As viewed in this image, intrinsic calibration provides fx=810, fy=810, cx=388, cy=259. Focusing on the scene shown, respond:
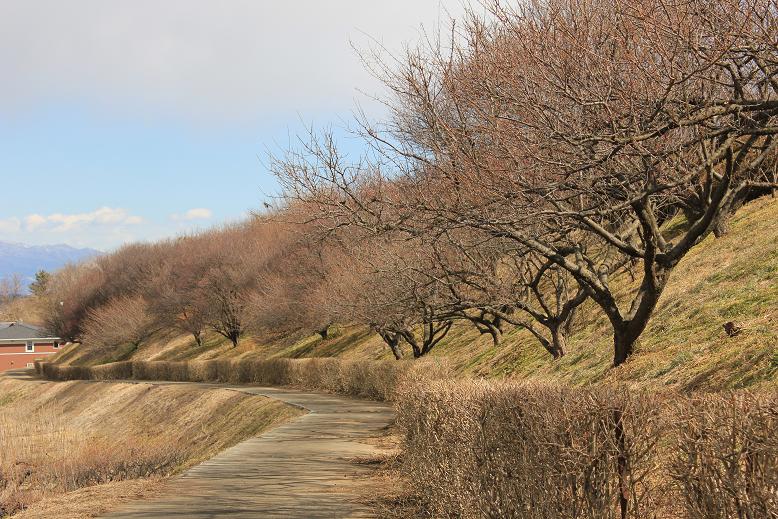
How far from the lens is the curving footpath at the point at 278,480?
9.45 m

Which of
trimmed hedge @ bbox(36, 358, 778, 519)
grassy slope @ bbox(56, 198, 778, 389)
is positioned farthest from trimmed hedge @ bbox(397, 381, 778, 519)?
grassy slope @ bbox(56, 198, 778, 389)

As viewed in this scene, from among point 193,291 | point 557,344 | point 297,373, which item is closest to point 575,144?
point 557,344

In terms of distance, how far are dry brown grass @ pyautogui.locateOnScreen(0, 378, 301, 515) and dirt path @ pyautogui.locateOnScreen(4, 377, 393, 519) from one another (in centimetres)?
118

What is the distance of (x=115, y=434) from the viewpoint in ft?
115

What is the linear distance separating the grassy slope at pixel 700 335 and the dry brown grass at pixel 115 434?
24.6 ft

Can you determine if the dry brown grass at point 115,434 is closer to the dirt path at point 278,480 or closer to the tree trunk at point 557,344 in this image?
the dirt path at point 278,480

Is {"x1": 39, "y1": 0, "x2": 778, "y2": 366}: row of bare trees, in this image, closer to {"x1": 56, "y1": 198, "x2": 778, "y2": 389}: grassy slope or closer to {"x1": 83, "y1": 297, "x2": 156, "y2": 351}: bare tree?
{"x1": 56, "y1": 198, "x2": 778, "y2": 389}: grassy slope

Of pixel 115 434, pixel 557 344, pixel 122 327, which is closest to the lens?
pixel 557 344

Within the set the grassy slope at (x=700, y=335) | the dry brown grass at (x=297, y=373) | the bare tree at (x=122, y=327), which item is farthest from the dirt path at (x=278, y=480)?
the bare tree at (x=122, y=327)

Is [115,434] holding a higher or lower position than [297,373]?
lower

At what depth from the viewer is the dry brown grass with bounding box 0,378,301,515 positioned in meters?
16.1

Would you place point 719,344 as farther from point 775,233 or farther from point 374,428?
point 374,428

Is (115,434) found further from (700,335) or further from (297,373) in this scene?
(700,335)

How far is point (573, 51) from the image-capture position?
8.48 m
